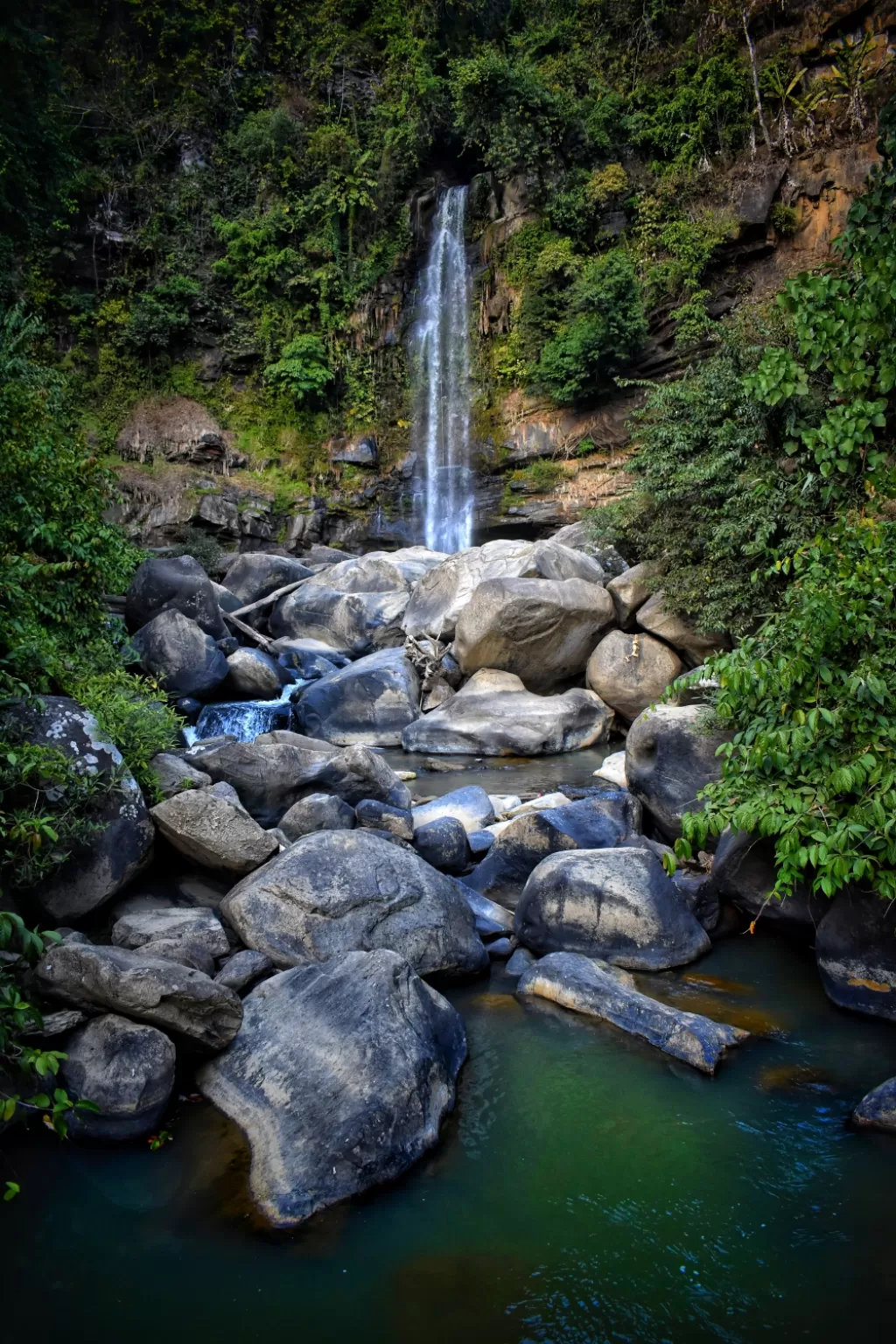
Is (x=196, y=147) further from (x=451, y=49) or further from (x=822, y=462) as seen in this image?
(x=822, y=462)

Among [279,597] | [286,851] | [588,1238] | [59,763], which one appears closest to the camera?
[588,1238]

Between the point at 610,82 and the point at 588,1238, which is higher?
the point at 610,82

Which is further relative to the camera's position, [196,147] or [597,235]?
[196,147]

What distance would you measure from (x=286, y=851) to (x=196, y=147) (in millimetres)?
33571

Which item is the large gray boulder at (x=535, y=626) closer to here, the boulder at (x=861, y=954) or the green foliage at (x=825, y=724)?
the green foliage at (x=825, y=724)

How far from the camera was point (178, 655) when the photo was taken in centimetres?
1370

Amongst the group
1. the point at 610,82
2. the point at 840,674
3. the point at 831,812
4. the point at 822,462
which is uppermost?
the point at 610,82

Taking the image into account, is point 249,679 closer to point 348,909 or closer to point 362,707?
point 362,707

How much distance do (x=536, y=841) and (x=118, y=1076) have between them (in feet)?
12.6

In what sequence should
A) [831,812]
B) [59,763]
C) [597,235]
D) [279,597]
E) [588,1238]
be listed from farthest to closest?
[597,235], [279,597], [59,763], [831,812], [588,1238]

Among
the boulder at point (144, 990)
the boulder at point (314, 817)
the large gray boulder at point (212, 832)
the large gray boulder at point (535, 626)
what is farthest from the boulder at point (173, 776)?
the large gray boulder at point (535, 626)

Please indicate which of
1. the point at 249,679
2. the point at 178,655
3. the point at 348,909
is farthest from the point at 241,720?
the point at 348,909

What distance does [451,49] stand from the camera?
29.0 metres

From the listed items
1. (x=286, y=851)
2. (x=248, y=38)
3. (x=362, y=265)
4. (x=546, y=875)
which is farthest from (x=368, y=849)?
(x=248, y=38)
